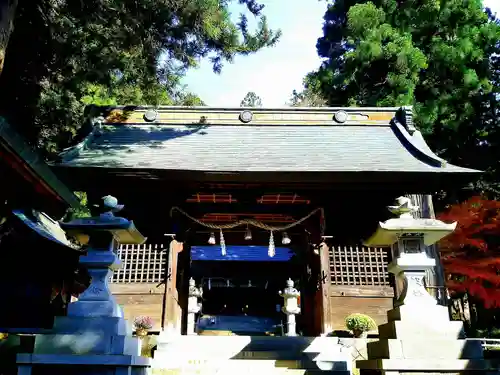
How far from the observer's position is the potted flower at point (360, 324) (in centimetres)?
855

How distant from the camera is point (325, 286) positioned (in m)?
9.38

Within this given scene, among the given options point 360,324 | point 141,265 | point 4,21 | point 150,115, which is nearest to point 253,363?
point 360,324

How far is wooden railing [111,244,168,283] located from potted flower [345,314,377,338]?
12.9ft

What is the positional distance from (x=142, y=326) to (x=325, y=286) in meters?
3.80

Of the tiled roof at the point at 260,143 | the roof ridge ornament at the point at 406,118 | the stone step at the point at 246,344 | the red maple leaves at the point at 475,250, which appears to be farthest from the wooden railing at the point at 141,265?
the red maple leaves at the point at 475,250

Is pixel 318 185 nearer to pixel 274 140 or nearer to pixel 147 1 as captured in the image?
pixel 274 140

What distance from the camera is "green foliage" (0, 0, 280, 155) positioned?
28.3ft

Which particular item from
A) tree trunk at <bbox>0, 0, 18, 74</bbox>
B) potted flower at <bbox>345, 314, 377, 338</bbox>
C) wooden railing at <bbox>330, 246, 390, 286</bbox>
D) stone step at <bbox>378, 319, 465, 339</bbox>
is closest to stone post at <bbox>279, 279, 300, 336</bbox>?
wooden railing at <bbox>330, 246, 390, 286</bbox>

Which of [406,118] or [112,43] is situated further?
[406,118]

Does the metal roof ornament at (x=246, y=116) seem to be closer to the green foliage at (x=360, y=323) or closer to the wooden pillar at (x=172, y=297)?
the wooden pillar at (x=172, y=297)

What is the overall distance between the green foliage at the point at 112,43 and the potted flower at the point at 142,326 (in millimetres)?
5258

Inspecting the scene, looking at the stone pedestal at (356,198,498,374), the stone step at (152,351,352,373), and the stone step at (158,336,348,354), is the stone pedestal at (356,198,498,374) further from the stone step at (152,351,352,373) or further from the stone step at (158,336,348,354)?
the stone step at (158,336,348,354)

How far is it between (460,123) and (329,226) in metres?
10.0

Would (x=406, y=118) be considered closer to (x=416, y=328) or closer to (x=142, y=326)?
(x=416, y=328)
